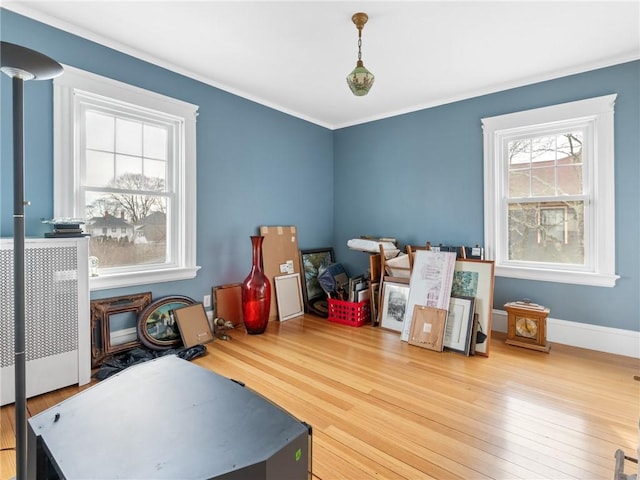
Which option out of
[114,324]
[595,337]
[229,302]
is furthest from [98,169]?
[595,337]

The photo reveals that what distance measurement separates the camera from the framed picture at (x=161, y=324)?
9.14 ft

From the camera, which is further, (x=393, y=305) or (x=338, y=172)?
(x=338, y=172)

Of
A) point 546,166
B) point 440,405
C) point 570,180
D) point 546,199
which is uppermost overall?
point 546,166

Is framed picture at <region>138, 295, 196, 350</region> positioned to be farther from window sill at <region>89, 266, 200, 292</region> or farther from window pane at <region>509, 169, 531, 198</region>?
window pane at <region>509, 169, 531, 198</region>

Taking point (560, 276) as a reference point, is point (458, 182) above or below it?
above

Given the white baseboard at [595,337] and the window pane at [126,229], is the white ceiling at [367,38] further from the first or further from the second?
the white baseboard at [595,337]

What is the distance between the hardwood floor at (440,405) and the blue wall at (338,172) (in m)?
0.89

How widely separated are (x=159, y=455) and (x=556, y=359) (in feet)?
10.3

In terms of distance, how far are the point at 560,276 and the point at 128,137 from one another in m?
4.13

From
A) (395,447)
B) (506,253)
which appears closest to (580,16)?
(506,253)

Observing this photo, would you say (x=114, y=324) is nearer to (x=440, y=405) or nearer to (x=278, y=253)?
(x=278, y=253)

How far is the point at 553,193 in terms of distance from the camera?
3.25m

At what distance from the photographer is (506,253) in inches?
138

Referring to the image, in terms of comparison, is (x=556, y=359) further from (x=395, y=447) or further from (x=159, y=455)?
(x=159, y=455)
